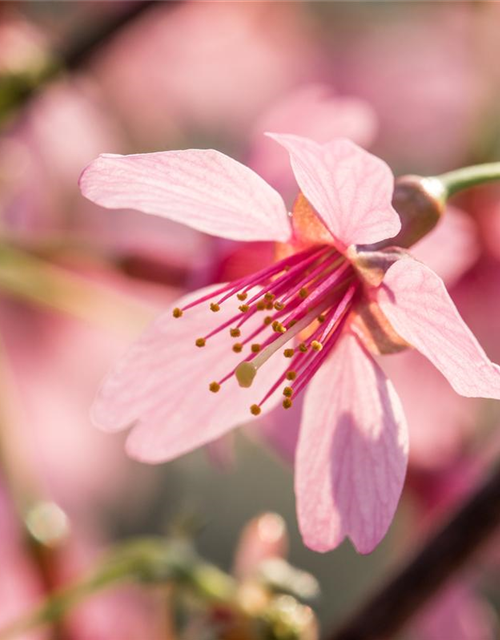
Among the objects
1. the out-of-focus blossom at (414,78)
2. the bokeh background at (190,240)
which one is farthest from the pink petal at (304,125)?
the out-of-focus blossom at (414,78)

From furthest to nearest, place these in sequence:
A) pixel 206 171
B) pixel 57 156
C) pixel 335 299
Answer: pixel 57 156 < pixel 335 299 < pixel 206 171

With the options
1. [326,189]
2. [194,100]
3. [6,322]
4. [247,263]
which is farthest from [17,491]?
[194,100]

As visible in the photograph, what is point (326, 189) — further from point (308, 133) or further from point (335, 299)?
point (308, 133)

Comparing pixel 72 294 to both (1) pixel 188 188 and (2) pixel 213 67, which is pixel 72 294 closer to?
(1) pixel 188 188

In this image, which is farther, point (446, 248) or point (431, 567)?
point (446, 248)

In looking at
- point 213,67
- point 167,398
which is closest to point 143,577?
point 167,398
